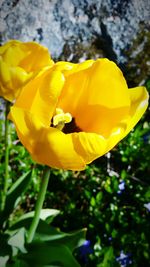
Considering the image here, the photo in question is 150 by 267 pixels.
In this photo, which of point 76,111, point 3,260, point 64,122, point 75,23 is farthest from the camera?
point 75,23

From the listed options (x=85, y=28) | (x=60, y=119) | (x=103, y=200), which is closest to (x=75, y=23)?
(x=85, y=28)

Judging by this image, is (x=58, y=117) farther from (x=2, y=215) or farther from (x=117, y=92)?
(x=2, y=215)

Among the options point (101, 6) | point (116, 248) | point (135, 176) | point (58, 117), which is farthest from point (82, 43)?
point (58, 117)

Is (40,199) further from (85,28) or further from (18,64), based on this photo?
(85,28)

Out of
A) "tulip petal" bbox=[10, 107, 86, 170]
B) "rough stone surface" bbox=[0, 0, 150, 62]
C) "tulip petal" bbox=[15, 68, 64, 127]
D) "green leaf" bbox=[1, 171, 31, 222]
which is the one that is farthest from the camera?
"rough stone surface" bbox=[0, 0, 150, 62]

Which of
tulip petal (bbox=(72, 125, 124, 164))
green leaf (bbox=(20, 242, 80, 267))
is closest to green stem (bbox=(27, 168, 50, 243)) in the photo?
green leaf (bbox=(20, 242, 80, 267))

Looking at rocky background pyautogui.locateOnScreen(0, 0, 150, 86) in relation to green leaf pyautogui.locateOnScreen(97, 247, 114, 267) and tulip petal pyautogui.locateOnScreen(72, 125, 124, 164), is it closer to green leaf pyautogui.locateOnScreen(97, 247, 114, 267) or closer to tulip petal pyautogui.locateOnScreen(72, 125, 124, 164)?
green leaf pyautogui.locateOnScreen(97, 247, 114, 267)

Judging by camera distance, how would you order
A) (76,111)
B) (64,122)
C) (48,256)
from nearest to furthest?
(64,122)
(76,111)
(48,256)
